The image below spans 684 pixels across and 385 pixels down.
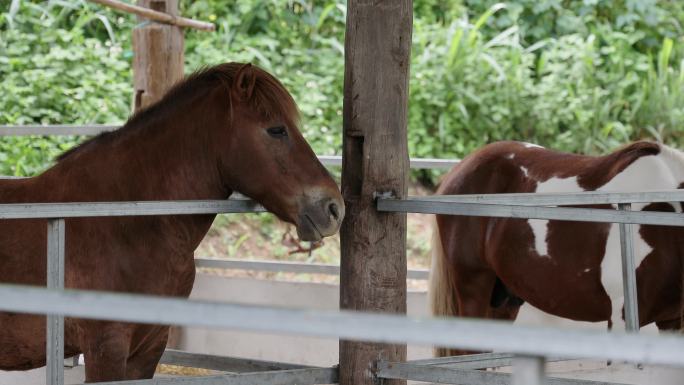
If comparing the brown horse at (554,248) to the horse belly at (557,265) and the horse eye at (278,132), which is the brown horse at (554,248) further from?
the horse eye at (278,132)

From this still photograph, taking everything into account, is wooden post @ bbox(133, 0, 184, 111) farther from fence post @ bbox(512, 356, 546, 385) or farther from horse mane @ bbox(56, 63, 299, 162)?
fence post @ bbox(512, 356, 546, 385)

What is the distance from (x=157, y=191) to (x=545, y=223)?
202 centimetres

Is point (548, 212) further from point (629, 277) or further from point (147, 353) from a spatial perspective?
A: point (147, 353)

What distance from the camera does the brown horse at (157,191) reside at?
2.80m

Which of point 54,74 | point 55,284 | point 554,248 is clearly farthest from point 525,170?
point 54,74

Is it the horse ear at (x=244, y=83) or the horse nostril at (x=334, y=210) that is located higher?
the horse ear at (x=244, y=83)

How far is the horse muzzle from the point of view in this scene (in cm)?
274

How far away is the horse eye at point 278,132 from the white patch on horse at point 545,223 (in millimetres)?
1790

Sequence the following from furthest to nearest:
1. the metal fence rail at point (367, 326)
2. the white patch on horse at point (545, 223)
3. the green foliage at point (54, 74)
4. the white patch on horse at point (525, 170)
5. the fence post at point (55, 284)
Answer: the green foliage at point (54, 74) → the white patch on horse at point (525, 170) → the white patch on horse at point (545, 223) → the fence post at point (55, 284) → the metal fence rail at point (367, 326)

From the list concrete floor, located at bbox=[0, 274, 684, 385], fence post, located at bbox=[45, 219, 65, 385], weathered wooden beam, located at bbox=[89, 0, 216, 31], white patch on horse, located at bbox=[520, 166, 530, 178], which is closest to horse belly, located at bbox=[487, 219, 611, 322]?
white patch on horse, located at bbox=[520, 166, 530, 178]

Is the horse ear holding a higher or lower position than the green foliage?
lower

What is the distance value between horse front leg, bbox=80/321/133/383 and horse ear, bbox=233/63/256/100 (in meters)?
0.77

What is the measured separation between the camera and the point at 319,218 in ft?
9.00

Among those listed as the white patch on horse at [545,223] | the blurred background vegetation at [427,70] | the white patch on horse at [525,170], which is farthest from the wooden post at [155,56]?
the blurred background vegetation at [427,70]
